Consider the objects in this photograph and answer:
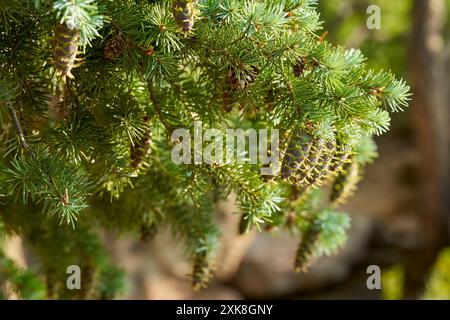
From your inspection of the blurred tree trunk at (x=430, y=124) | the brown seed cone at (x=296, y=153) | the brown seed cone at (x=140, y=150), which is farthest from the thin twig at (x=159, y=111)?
the blurred tree trunk at (x=430, y=124)

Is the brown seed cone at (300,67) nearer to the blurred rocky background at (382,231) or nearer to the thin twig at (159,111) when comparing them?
the thin twig at (159,111)

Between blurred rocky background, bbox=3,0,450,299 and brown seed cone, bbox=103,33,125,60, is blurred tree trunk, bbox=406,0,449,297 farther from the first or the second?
brown seed cone, bbox=103,33,125,60

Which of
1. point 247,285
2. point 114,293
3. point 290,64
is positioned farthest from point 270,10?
point 247,285

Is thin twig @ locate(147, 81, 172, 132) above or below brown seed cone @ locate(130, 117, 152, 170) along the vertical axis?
above

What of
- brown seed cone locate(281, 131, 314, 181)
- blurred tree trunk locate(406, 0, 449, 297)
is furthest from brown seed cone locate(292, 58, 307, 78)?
blurred tree trunk locate(406, 0, 449, 297)

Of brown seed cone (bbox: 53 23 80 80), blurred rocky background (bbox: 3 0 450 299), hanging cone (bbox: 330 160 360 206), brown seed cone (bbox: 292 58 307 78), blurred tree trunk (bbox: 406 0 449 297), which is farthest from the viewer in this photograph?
blurred rocky background (bbox: 3 0 450 299)

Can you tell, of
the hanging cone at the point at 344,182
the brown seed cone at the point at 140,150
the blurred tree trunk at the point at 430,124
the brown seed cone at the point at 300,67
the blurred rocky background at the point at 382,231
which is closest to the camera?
the brown seed cone at the point at 300,67
